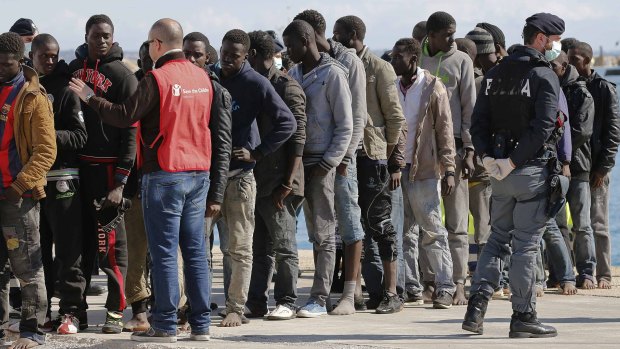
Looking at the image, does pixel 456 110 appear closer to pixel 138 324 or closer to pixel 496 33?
pixel 496 33

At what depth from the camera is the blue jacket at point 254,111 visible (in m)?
9.46

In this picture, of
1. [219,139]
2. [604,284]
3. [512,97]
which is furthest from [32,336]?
[604,284]

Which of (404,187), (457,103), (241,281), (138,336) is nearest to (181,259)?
(241,281)

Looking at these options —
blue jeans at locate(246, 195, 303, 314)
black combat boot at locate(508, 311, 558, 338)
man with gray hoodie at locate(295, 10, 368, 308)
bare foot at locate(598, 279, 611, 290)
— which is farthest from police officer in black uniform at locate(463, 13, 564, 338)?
bare foot at locate(598, 279, 611, 290)

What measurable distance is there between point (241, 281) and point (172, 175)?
4.58 ft

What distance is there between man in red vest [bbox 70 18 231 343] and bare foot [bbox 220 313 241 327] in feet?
2.64

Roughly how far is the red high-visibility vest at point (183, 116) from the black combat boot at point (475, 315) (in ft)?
6.62

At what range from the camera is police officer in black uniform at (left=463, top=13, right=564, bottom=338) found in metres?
8.79

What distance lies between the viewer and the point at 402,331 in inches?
364

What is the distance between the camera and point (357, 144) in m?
10.1

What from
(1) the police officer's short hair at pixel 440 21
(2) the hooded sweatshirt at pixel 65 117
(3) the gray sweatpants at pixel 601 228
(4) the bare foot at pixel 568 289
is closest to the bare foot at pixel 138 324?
(2) the hooded sweatshirt at pixel 65 117

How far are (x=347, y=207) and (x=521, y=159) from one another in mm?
1779

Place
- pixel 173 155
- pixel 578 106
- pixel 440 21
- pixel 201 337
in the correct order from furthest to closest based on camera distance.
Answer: pixel 578 106
pixel 440 21
pixel 201 337
pixel 173 155

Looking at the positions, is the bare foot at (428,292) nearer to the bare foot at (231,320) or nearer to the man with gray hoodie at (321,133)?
the man with gray hoodie at (321,133)
